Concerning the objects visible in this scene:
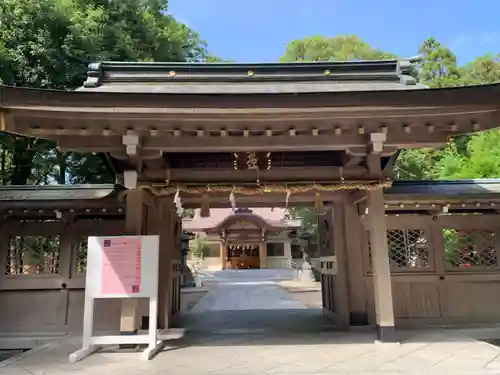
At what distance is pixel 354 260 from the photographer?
6.41 m

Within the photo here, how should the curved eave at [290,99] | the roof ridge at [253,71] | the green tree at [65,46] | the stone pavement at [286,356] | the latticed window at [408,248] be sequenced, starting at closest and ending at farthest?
1. the stone pavement at [286,356]
2. the curved eave at [290,99]
3. the roof ridge at [253,71]
4. the latticed window at [408,248]
5. the green tree at [65,46]

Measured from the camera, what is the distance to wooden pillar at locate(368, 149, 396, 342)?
4824 millimetres

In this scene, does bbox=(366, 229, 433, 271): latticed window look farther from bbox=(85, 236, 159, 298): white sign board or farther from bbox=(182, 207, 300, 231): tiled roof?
bbox=(182, 207, 300, 231): tiled roof

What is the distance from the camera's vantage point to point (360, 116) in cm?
431

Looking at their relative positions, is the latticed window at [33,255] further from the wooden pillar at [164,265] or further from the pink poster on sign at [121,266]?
the pink poster on sign at [121,266]

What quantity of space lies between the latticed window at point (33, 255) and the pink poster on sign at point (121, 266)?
8.19 feet

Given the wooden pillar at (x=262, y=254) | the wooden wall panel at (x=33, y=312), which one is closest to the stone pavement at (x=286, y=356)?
the wooden wall panel at (x=33, y=312)

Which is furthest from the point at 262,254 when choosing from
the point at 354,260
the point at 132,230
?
the point at 132,230

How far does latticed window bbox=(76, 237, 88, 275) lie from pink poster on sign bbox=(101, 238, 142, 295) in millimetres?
2224

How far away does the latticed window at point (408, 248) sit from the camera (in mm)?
6660

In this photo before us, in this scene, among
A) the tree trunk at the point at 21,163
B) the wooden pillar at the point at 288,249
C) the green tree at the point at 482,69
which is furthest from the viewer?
the wooden pillar at the point at 288,249

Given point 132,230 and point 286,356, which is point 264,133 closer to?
point 132,230

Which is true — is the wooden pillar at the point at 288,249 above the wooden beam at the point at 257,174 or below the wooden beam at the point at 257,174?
below

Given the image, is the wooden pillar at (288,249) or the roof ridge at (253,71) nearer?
the roof ridge at (253,71)
